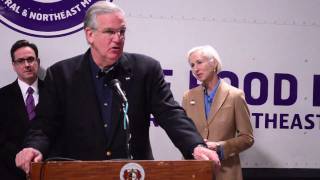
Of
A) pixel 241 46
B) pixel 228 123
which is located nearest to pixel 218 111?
pixel 228 123

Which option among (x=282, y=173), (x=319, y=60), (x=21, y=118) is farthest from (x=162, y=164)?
(x=319, y=60)

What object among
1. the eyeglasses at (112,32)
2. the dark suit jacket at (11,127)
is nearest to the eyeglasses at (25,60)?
the dark suit jacket at (11,127)

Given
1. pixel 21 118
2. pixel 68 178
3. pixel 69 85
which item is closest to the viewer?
pixel 68 178

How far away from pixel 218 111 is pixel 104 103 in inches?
52.1

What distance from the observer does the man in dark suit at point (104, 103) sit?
180cm

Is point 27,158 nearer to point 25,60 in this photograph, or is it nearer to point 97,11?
point 97,11

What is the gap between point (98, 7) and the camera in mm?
1819

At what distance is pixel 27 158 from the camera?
1570 mm

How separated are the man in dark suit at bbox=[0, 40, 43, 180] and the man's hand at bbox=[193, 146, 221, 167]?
5.40 ft

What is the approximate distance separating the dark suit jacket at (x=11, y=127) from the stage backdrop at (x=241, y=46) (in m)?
0.12

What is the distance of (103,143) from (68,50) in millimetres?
1385

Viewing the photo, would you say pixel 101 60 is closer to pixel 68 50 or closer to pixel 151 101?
pixel 151 101

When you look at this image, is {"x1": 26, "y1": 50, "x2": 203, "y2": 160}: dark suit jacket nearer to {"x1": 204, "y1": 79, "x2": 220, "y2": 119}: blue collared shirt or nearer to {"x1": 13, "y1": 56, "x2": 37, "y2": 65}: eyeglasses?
{"x1": 13, "y1": 56, "x2": 37, "y2": 65}: eyeglasses

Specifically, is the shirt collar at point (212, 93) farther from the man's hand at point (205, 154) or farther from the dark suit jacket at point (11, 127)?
the man's hand at point (205, 154)
